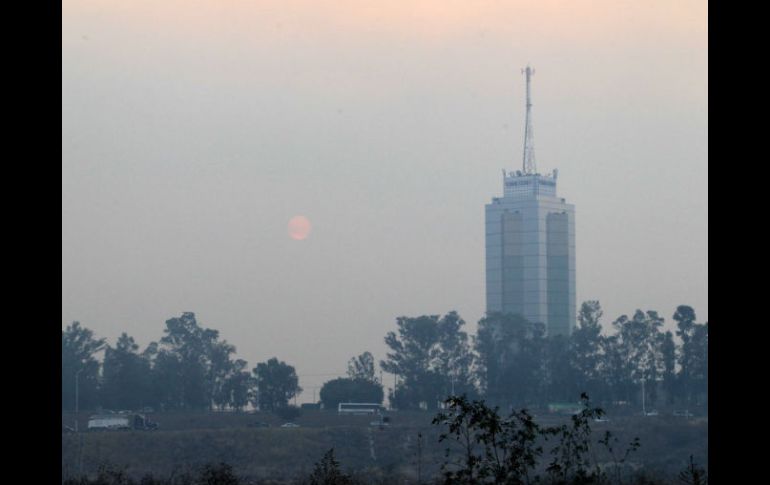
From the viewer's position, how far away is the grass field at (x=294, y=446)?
229 ft

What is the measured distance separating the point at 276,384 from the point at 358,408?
824cm

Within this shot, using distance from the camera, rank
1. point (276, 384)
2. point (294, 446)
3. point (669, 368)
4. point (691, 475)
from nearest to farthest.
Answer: point (691, 475) < point (294, 446) < point (276, 384) < point (669, 368)

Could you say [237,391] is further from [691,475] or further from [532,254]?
[691,475]

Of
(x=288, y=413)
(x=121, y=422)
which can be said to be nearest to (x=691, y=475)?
(x=121, y=422)

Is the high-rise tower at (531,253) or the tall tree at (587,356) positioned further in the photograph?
the high-rise tower at (531,253)

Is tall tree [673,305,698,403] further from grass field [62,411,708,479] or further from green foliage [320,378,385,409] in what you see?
green foliage [320,378,385,409]

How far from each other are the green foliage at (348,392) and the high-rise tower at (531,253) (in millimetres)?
59867

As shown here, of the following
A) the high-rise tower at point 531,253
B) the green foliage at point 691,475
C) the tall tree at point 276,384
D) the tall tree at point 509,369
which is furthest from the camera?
the high-rise tower at point 531,253

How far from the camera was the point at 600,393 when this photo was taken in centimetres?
10462

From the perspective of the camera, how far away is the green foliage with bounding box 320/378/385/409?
101 metres

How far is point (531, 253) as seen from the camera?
539ft

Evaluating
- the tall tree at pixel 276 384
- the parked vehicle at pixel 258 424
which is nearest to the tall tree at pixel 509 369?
the tall tree at pixel 276 384

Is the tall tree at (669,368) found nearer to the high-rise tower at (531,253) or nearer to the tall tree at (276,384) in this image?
the tall tree at (276,384)
